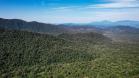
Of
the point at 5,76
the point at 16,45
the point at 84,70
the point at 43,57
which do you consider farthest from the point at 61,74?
the point at 16,45

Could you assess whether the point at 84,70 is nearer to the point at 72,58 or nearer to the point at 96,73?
the point at 96,73

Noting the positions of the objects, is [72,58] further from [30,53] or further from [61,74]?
[61,74]

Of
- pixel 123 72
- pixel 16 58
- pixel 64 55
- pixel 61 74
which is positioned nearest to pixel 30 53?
pixel 16 58

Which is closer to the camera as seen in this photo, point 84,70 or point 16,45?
point 84,70

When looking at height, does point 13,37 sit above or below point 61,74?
above

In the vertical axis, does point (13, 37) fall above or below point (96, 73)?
above

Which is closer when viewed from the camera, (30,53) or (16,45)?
(30,53)

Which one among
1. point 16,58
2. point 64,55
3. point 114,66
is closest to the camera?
point 114,66

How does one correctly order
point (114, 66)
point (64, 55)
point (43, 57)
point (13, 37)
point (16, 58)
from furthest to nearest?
point (13, 37) → point (64, 55) → point (43, 57) → point (16, 58) → point (114, 66)

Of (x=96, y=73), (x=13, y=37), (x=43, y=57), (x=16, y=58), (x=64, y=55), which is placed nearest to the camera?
(x=96, y=73)
